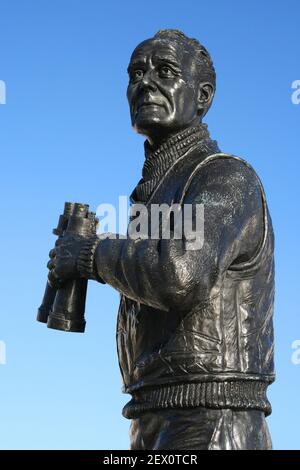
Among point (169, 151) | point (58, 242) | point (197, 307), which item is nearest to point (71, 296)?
point (58, 242)

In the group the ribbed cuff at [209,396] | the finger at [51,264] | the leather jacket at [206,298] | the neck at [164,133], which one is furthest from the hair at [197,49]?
the ribbed cuff at [209,396]

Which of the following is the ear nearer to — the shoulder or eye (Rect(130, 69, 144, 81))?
eye (Rect(130, 69, 144, 81))

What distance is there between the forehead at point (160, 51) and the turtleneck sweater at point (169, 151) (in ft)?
1.71

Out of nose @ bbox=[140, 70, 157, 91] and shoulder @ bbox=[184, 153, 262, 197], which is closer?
shoulder @ bbox=[184, 153, 262, 197]

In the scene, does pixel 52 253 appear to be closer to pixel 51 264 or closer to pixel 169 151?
pixel 51 264

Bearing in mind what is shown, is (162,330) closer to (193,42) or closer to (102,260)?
(102,260)

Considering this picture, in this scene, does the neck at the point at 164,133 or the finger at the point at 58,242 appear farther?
the neck at the point at 164,133

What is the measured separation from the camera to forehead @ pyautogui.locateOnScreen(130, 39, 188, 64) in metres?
7.04

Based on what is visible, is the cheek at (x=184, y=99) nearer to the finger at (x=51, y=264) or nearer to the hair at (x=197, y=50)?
the hair at (x=197, y=50)

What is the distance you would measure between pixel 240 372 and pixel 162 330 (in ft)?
1.88

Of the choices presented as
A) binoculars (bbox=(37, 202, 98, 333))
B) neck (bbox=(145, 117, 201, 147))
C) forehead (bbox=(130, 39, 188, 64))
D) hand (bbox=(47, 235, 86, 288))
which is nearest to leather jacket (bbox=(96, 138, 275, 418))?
hand (bbox=(47, 235, 86, 288))

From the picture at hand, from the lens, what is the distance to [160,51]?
704 cm

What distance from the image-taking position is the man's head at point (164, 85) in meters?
6.99

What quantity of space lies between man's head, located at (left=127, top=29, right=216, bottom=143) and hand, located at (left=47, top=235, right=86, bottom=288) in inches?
41.6
